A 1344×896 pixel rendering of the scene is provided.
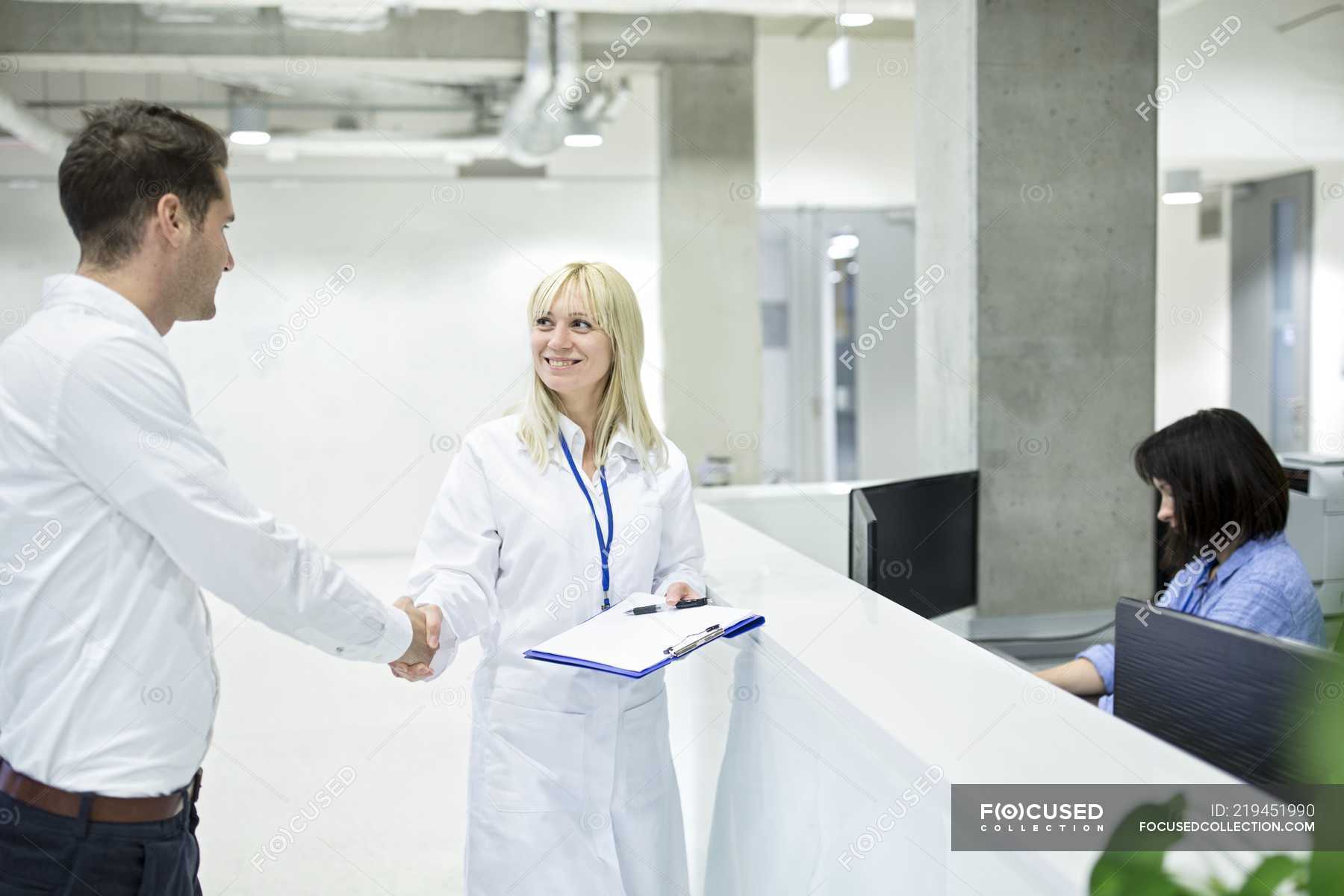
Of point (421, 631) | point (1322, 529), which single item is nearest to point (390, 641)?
point (421, 631)

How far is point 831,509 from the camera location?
439cm

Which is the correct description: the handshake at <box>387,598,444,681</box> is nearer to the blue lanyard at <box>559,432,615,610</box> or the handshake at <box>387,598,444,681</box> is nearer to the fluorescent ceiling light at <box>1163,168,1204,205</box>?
the blue lanyard at <box>559,432,615,610</box>

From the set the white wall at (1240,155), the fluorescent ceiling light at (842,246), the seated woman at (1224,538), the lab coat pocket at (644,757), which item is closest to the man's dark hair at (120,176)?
the lab coat pocket at (644,757)

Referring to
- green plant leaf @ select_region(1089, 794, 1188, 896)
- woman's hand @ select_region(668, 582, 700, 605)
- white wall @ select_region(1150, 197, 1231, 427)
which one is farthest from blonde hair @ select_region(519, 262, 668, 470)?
white wall @ select_region(1150, 197, 1231, 427)

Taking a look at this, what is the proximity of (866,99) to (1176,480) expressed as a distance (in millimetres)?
7333

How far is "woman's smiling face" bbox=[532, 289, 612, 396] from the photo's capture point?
2156mm

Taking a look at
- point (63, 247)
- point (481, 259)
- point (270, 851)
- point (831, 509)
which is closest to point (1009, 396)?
point (831, 509)

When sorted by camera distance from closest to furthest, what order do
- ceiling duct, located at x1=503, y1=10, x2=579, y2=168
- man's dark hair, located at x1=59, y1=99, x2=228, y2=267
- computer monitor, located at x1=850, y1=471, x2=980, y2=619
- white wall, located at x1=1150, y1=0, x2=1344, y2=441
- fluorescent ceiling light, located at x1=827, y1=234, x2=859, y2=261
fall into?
man's dark hair, located at x1=59, y1=99, x2=228, y2=267
computer monitor, located at x1=850, y1=471, x2=980, y2=619
ceiling duct, located at x1=503, y1=10, x2=579, y2=168
white wall, located at x1=1150, y1=0, x2=1344, y2=441
fluorescent ceiling light, located at x1=827, y1=234, x2=859, y2=261

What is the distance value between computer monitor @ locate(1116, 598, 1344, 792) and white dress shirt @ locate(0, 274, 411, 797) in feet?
4.64

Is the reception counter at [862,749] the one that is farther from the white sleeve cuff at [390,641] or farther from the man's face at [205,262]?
the man's face at [205,262]

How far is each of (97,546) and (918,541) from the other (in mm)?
1867

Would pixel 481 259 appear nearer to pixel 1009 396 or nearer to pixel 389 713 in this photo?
pixel 389 713

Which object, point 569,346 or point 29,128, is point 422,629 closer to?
point 569,346

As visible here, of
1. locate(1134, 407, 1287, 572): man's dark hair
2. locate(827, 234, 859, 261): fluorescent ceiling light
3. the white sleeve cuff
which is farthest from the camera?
locate(827, 234, 859, 261): fluorescent ceiling light
